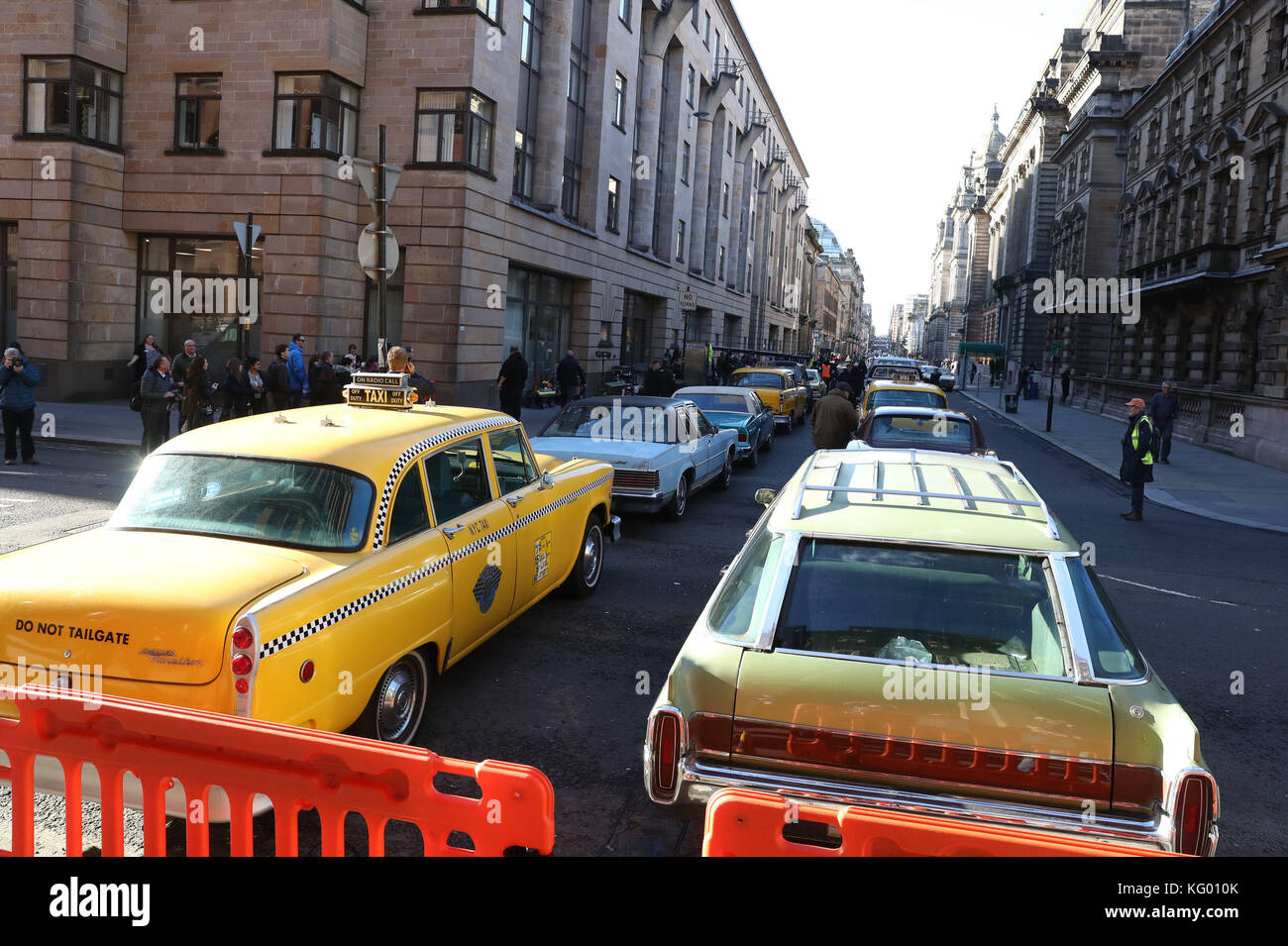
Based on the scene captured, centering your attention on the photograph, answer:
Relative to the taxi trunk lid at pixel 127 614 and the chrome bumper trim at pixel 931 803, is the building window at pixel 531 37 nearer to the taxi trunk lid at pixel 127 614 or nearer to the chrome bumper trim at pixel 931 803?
the taxi trunk lid at pixel 127 614

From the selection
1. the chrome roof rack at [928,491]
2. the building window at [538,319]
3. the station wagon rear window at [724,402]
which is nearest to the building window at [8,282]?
the building window at [538,319]

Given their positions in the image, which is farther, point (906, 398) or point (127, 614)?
point (906, 398)

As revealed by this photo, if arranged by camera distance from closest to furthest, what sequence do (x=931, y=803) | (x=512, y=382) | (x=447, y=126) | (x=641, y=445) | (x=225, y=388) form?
(x=931, y=803)
(x=641, y=445)
(x=225, y=388)
(x=512, y=382)
(x=447, y=126)

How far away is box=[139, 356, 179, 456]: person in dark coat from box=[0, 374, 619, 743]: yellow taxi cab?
8.97m

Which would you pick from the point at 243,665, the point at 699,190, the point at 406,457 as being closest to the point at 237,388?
the point at 406,457

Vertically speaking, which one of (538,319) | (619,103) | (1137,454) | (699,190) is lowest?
(1137,454)

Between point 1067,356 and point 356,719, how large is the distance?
2347 inches

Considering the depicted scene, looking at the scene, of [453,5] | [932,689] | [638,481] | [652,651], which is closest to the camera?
[932,689]

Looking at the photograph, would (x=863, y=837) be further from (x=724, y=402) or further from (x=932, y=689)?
(x=724, y=402)

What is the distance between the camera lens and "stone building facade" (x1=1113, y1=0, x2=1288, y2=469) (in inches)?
1050

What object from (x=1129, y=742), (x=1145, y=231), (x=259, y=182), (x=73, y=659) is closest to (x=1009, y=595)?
(x=1129, y=742)

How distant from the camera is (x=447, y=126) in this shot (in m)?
24.0

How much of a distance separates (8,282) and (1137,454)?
80.3 ft

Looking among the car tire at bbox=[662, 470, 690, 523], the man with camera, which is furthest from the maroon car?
the man with camera
